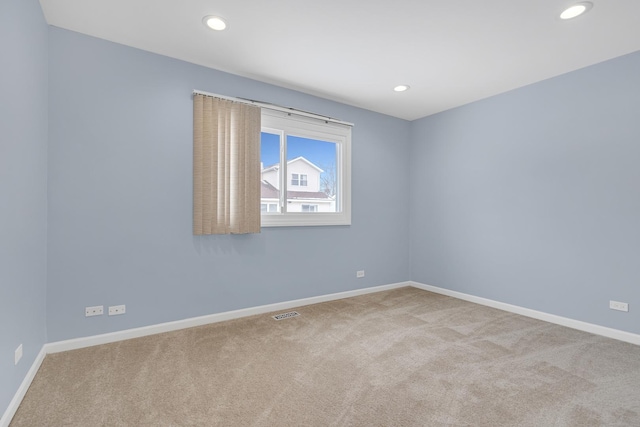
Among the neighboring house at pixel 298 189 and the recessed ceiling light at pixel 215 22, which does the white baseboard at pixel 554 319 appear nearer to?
the neighboring house at pixel 298 189

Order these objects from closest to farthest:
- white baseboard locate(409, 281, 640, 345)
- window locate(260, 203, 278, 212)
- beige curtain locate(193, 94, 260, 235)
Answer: white baseboard locate(409, 281, 640, 345) < beige curtain locate(193, 94, 260, 235) < window locate(260, 203, 278, 212)

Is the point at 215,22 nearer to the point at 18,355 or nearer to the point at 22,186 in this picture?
the point at 22,186

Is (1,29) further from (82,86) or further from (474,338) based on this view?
(474,338)

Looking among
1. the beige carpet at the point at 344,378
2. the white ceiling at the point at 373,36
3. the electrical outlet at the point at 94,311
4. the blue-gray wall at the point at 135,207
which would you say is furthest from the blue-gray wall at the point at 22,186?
the white ceiling at the point at 373,36

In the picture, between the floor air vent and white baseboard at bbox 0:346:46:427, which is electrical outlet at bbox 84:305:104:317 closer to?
white baseboard at bbox 0:346:46:427

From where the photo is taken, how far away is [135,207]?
109 inches

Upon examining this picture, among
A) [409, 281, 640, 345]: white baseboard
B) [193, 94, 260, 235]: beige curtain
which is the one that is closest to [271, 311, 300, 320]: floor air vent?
[193, 94, 260, 235]: beige curtain

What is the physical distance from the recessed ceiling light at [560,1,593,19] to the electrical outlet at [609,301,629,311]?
2607 millimetres

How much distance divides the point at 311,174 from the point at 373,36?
1.86m

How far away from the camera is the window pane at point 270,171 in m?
3.61

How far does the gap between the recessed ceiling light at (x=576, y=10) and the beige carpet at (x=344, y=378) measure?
270 cm

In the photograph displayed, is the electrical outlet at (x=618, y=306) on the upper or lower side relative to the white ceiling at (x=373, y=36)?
lower

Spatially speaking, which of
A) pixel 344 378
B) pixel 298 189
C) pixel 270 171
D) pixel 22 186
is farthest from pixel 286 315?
pixel 22 186

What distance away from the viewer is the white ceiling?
222cm
